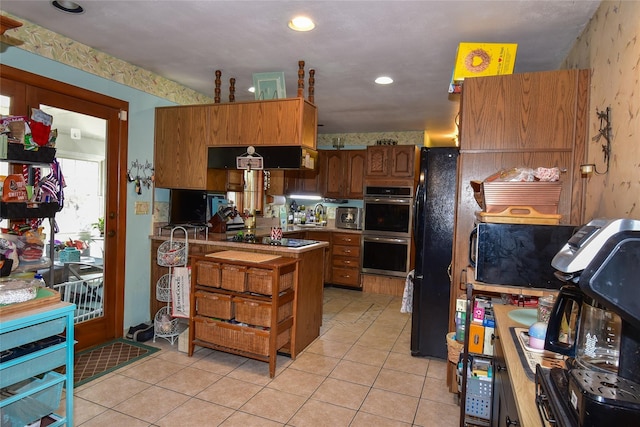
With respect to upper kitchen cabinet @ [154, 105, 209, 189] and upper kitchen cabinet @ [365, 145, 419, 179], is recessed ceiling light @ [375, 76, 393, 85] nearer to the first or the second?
upper kitchen cabinet @ [154, 105, 209, 189]

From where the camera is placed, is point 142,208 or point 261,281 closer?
point 261,281

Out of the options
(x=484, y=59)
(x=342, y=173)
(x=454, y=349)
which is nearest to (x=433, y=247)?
(x=454, y=349)

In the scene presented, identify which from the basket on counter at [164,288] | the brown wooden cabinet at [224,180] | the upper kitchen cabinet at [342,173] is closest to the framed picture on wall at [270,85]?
the brown wooden cabinet at [224,180]

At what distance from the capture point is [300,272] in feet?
10.4

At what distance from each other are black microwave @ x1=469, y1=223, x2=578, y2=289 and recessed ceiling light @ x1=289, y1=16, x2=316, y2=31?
1659 millimetres

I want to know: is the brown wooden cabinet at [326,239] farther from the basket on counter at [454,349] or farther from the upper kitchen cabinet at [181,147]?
the basket on counter at [454,349]

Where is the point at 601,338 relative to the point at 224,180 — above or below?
below

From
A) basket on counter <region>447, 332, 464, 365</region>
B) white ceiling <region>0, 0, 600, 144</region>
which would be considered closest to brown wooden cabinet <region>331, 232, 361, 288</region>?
white ceiling <region>0, 0, 600, 144</region>

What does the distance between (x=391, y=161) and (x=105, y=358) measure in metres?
4.18

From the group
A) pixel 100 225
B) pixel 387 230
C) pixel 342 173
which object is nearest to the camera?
pixel 100 225

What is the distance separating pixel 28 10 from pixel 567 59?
147 inches

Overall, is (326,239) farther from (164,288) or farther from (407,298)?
(164,288)

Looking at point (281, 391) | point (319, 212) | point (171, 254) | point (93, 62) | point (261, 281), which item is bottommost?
point (281, 391)

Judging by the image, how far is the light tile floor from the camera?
2.27 meters
